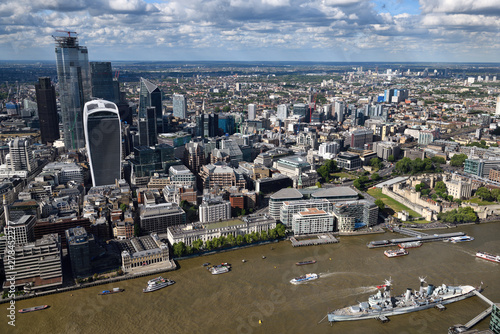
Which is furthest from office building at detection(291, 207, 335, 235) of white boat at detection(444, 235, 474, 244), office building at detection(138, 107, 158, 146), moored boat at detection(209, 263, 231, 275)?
office building at detection(138, 107, 158, 146)

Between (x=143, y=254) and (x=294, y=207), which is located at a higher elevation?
(x=294, y=207)

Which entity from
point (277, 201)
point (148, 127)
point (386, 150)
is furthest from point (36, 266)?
point (386, 150)

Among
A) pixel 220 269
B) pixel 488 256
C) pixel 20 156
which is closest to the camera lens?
pixel 220 269

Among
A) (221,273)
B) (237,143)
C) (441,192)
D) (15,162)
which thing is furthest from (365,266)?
(15,162)

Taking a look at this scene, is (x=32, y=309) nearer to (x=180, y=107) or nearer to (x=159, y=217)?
(x=159, y=217)

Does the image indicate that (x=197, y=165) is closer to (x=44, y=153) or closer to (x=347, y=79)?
(x=44, y=153)

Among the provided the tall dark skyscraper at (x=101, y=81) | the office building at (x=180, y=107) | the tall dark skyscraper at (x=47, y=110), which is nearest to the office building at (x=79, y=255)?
the tall dark skyscraper at (x=47, y=110)
